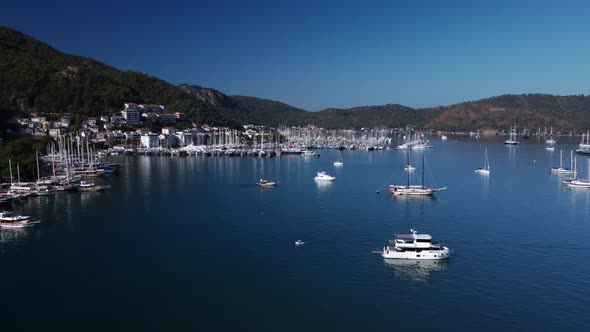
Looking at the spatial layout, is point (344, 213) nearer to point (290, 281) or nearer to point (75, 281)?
point (290, 281)

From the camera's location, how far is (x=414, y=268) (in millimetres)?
17641

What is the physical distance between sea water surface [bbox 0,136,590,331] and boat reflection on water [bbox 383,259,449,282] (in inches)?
3.8

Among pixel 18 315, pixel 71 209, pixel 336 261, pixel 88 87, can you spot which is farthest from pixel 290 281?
pixel 88 87

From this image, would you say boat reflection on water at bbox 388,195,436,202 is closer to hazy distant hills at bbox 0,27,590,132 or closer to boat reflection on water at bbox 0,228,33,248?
boat reflection on water at bbox 0,228,33,248

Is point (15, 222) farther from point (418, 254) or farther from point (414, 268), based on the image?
point (418, 254)

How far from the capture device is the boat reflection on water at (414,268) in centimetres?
1680

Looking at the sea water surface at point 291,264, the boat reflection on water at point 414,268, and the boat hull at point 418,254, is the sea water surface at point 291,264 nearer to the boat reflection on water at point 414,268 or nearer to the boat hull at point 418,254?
the boat reflection on water at point 414,268

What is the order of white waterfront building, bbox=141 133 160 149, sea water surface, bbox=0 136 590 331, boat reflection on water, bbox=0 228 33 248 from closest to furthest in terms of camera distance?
sea water surface, bbox=0 136 590 331 → boat reflection on water, bbox=0 228 33 248 → white waterfront building, bbox=141 133 160 149

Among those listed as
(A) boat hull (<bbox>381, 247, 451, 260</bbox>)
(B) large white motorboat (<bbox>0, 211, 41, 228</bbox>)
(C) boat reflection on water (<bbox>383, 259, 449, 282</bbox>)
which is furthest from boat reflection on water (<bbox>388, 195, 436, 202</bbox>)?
(B) large white motorboat (<bbox>0, 211, 41, 228</bbox>)

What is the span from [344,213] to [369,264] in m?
9.17

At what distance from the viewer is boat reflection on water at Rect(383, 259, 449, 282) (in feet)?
55.1

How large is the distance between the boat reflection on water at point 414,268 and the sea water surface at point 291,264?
96 mm

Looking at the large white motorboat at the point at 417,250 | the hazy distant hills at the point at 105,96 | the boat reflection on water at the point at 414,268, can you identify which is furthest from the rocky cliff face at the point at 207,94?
the boat reflection on water at the point at 414,268

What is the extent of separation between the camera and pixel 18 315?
45.4 feet
